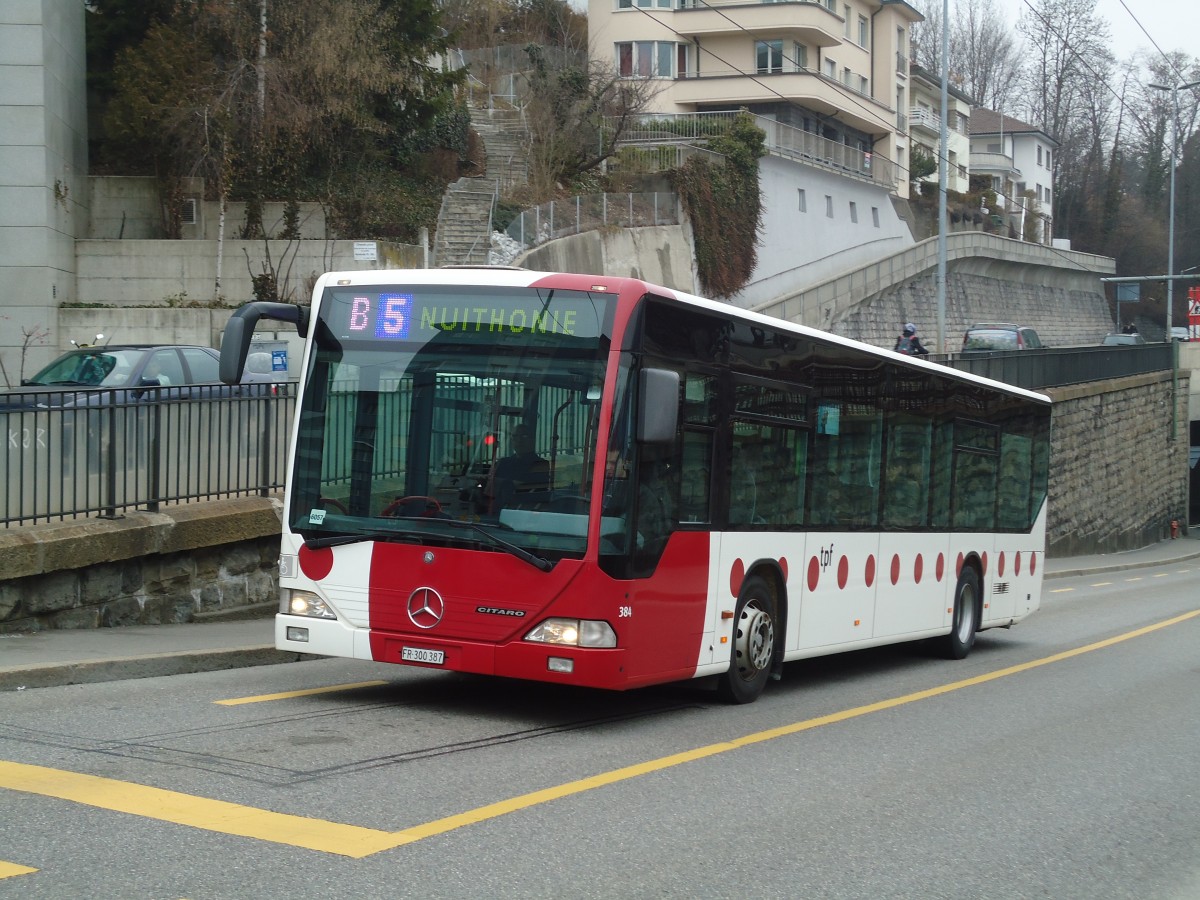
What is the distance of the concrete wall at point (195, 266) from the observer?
97.9 ft

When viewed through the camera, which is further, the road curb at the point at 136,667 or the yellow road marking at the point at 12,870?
the road curb at the point at 136,667

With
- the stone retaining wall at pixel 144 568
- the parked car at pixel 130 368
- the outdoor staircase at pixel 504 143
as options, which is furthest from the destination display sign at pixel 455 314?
the outdoor staircase at pixel 504 143

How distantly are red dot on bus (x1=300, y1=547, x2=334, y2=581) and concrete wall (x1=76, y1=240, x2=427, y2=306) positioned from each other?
67.4ft

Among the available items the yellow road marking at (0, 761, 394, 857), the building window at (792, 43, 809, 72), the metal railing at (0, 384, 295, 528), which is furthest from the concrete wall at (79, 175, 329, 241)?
the building window at (792, 43, 809, 72)

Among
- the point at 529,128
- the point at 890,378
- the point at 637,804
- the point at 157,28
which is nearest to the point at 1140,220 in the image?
the point at 529,128

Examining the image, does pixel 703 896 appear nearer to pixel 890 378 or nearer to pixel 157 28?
pixel 890 378

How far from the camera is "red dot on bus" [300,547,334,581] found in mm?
8977

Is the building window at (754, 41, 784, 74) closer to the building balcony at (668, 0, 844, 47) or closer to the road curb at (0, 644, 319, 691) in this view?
the building balcony at (668, 0, 844, 47)

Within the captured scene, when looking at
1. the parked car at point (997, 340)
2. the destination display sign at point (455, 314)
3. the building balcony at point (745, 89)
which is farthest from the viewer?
the building balcony at point (745, 89)

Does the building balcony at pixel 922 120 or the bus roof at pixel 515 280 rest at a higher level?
the building balcony at pixel 922 120

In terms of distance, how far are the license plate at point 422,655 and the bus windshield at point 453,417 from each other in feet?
2.26

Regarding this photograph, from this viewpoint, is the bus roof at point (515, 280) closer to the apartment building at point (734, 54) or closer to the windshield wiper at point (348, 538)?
the windshield wiper at point (348, 538)

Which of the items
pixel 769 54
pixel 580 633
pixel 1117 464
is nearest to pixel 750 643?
pixel 580 633

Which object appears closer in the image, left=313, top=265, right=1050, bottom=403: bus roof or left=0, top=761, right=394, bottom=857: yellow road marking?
left=0, top=761, right=394, bottom=857: yellow road marking
